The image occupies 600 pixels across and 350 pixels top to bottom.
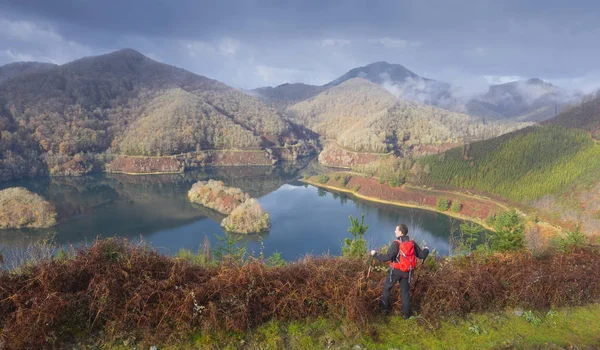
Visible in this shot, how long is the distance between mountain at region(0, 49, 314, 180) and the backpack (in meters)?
100

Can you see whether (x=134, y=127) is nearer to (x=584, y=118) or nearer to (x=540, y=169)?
(x=540, y=169)

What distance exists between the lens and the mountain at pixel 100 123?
3639 inches

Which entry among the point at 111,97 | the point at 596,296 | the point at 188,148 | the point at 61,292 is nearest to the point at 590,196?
the point at 596,296

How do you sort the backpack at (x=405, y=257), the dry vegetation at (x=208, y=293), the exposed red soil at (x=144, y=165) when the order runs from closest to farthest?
the dry vegetation at (x=208, y=293)
the backpack at (x=405, y=257)
the exposed red soil at (x=144, y=165)

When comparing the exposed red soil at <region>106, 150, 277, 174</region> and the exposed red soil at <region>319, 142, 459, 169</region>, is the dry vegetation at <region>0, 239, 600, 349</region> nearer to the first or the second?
the exposed red soil at <region>106, 150, 277, 174</region>

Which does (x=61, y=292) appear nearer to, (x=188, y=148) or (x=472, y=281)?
(x=472, y=281)

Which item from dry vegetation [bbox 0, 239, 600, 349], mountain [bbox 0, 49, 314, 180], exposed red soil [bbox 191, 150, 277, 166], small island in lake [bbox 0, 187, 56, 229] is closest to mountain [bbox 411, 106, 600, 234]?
dry vegetation [bbox 0, 239, 600, 349]

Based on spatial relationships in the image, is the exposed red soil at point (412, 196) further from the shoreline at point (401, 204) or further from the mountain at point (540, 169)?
the mountain at point (540, 169)

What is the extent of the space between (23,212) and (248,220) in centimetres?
2926

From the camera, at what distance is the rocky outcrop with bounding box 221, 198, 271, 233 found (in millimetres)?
43719

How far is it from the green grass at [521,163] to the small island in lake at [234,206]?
3454 cm

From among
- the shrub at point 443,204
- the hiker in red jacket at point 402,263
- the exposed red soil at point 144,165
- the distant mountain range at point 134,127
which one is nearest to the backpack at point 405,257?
the hiker in red jacket at point 402,263

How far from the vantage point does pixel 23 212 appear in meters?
44.1

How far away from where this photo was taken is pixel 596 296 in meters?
6.66
